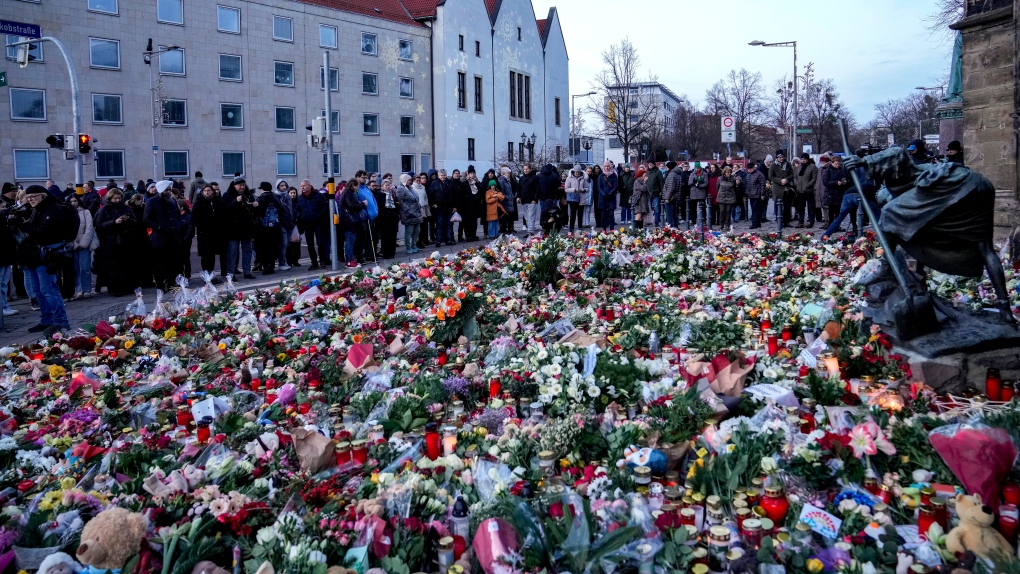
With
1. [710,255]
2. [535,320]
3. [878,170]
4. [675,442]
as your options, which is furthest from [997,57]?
[675,442]

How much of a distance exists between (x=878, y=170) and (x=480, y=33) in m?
54.3

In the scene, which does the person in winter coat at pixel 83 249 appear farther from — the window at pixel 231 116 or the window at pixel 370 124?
the window at pixel 370 124

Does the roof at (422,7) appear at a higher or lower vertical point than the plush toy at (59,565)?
higher

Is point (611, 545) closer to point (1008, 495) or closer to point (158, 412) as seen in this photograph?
point (1008, 495)

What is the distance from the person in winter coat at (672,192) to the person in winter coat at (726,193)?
1036 millimetres

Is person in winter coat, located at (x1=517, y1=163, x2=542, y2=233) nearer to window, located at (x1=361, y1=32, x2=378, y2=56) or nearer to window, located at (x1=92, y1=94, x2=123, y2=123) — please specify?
window, located at (x1=92, y1=94, x2=123, y2=123)

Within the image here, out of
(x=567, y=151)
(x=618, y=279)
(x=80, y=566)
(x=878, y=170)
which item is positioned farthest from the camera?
(x=567, y=151)

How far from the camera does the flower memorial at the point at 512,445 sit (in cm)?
409

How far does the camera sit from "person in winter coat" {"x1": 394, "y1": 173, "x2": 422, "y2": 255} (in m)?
19.6

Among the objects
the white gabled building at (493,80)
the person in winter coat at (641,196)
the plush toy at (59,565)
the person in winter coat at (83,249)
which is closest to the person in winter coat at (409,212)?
the person in winter coat at (641,196)

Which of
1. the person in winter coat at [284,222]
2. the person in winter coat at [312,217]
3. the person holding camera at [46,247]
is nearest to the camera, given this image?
the person holding camera at [46,247]

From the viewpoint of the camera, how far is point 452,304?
8484 mm

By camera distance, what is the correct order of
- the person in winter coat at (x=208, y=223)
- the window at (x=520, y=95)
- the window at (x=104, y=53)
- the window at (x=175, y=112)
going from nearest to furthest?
the person in winter coat at (x=208, y=223) → the window at (x=104, y=53) → the window at (x=175, y=112) → the window at (x=520, y=95)

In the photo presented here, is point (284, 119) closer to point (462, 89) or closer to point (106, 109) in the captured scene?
point (106, 109)
